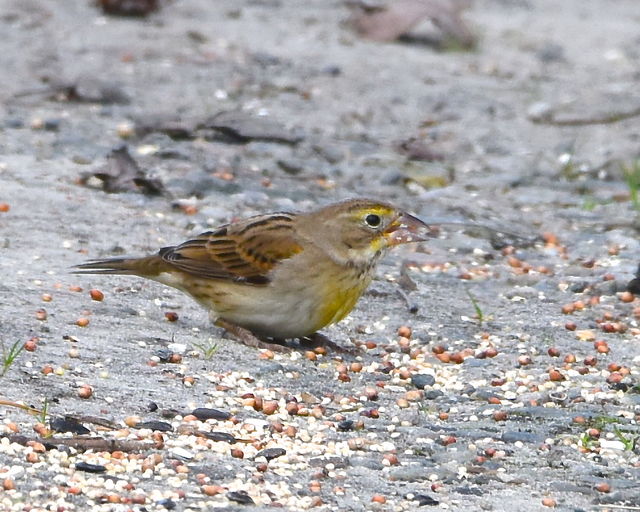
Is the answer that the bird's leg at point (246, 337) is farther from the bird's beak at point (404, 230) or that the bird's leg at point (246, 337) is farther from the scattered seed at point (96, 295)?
the bird's beak at point (404, 230)

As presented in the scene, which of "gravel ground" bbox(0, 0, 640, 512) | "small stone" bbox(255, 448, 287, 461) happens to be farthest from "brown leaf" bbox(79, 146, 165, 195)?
"small stone" bbox(255, 448, 287, 461)

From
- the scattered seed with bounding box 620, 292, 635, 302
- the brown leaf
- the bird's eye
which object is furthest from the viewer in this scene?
the brown leaf

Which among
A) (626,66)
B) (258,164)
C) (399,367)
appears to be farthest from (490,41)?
(399,367)

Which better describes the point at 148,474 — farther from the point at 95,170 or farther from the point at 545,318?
the point at 95,170

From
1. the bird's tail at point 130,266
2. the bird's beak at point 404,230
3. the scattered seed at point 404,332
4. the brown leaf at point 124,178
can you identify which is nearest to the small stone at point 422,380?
the scattered seed at point 404,332

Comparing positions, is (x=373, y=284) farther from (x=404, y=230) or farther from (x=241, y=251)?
(x=241, y=251)

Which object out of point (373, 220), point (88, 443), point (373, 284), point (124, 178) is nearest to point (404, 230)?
point (373, 220)

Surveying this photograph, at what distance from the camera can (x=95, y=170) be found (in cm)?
895

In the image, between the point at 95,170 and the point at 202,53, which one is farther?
the point at 202,53

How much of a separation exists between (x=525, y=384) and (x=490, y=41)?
7.43 metres

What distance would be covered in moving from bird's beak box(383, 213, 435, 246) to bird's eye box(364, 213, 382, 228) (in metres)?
0.05

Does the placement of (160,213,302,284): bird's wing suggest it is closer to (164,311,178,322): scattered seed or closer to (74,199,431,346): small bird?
(74,199,431,346): small bird

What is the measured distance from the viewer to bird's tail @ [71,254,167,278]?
678 cm

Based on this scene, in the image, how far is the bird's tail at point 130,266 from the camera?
678 cm
